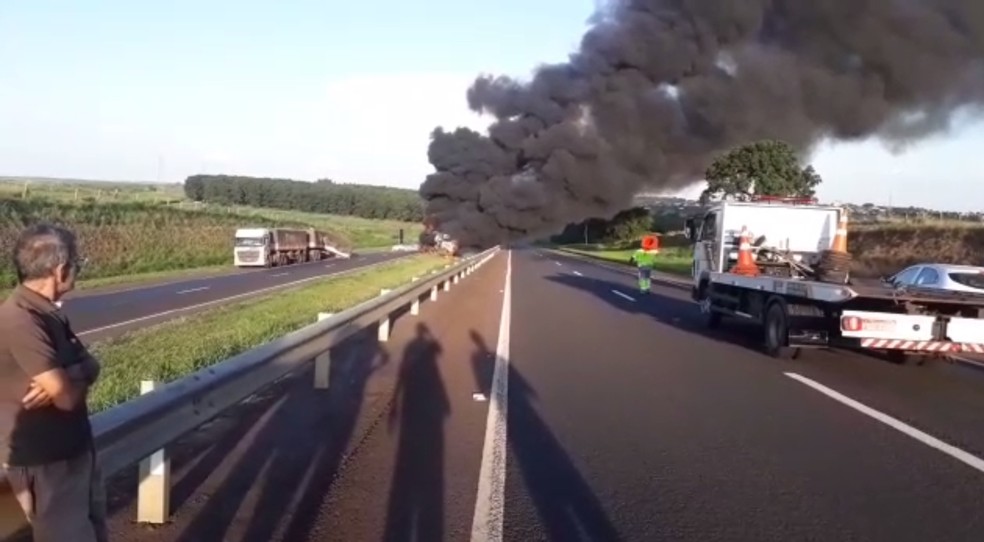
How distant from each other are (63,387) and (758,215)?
16943mm

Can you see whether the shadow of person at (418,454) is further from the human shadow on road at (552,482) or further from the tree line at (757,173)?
the tree line at (757,173)

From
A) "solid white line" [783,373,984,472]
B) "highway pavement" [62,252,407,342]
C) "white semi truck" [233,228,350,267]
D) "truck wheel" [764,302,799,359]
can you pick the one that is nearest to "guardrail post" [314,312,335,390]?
"solid white line" [783,373,984,472]

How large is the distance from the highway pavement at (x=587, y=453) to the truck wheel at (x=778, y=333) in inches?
16.0

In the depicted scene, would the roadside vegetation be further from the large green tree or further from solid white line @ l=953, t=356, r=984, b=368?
solid white line @ l=953, t=356, r=984, b=368

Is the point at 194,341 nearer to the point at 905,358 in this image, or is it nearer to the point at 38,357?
the point at 905,358

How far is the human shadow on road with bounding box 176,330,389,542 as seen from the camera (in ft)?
19.5

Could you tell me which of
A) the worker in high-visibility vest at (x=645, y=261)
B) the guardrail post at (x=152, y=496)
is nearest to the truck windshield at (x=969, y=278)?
the worker in high-visibility vest at (x=645, y=261)

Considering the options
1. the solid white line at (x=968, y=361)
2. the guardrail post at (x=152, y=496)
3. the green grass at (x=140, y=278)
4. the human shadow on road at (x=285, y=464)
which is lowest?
the green grass at (x=140, y=278)

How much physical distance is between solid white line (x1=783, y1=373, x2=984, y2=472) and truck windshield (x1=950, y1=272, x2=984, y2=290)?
25.1 feet

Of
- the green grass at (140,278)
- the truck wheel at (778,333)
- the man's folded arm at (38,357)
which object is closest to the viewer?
the man's folded arm at (38,357)

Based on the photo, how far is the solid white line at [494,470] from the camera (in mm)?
6051

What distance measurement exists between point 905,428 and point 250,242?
4778 cm

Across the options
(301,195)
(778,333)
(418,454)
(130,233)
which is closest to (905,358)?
(778,333)

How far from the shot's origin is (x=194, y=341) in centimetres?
1480
